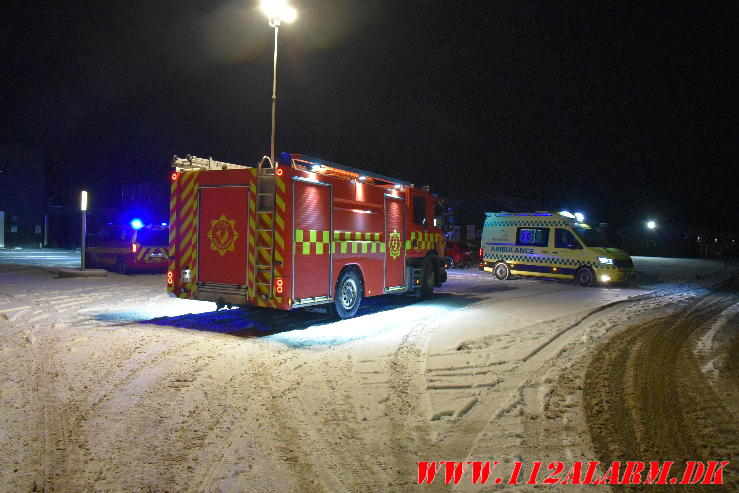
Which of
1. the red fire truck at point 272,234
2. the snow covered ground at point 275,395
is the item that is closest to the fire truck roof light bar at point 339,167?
the red fire truck at point 272,234

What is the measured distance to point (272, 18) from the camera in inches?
531

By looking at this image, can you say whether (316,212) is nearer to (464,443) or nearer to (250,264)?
(250,264)

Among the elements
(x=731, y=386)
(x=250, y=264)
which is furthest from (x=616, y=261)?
(x=250, y=264)

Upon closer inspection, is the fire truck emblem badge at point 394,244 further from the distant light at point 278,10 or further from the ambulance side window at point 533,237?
the ambulance side window at point 533,237

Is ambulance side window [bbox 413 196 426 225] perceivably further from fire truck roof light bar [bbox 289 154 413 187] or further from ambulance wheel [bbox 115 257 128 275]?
ambulance wheel [bbox 115 257 128 275]

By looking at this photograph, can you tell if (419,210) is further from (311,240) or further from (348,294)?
(311,240)

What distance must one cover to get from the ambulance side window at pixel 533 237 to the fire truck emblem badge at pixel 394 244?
792cm

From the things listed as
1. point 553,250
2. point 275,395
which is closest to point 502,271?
point 553,250

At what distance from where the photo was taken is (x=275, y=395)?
535cm

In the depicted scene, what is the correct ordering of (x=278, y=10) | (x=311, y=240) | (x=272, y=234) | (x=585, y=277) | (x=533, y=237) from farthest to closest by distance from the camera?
(x=533, y=237)
(x=585, y=277)
(x=278, y=10)
(x=311, y=240)
(x=272, y=234)

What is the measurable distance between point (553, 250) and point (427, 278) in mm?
6456

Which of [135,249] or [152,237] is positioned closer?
[135,249]

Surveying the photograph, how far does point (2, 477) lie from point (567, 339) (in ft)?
23.9

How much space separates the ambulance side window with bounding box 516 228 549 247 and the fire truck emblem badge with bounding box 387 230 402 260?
26.0 feet
